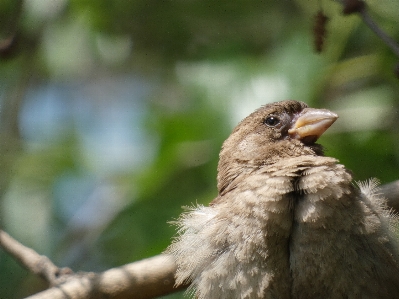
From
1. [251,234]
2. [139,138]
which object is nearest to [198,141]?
[139,138]

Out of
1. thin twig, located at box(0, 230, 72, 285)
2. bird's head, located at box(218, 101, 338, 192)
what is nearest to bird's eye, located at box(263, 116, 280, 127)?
bird's head, located at box(218, 101, 338, 192)

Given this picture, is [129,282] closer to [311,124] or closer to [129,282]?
[129,282]

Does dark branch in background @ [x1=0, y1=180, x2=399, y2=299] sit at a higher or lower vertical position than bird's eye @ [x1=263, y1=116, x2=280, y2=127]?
lower

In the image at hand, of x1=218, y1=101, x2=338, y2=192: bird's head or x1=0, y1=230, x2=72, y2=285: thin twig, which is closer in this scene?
x1=218, y1=101, x2=338, y2=192: bird's head

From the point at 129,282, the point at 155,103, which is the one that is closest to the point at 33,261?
the point at 129,282

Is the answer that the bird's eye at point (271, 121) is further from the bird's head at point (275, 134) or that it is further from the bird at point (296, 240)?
the bird at point (296, 240)

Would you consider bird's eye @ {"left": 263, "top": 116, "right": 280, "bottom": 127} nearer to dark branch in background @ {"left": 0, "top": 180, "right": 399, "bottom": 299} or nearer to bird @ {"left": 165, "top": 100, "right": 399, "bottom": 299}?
bird @ {"left": 165, "top": 100, "right": 399, "bottom": 299}

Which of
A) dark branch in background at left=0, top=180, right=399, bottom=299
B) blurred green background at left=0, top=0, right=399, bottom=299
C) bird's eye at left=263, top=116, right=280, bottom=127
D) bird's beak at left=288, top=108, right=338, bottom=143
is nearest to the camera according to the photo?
dark branch in background at left=0, top=180, right=399, bottom=299

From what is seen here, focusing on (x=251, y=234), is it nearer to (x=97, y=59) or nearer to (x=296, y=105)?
(x=296, y=105)
